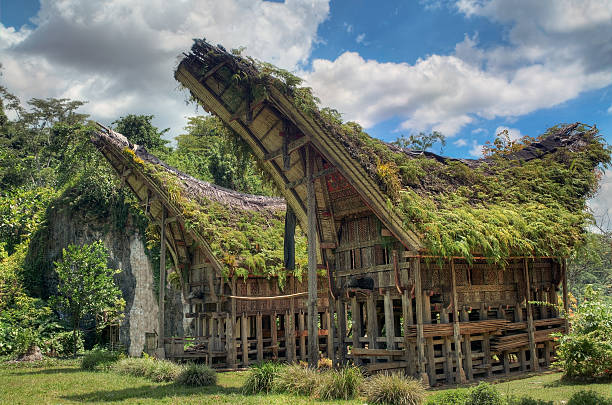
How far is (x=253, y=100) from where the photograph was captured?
14.5 meters

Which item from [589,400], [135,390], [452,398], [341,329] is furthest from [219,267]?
[589,400]

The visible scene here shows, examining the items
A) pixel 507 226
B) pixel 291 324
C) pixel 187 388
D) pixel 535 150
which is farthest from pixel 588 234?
pixel 187 388

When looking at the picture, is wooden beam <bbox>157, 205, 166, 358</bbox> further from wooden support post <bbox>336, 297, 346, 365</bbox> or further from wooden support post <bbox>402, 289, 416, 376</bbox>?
wooden support post <bbox>402, 289, 416, 376</bbox>

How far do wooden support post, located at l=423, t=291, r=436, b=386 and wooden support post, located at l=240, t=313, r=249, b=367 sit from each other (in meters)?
8.64

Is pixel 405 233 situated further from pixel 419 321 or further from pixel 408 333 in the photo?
pixel 408 333

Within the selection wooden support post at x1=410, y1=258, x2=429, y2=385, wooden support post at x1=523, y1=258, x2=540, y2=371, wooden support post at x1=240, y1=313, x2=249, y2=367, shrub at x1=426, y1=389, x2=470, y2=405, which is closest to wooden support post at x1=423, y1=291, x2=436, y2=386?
wooden support post at x1=410, y1=258, x2=429, y2=385

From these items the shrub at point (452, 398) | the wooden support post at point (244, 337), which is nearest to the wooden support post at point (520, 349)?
the shrub at point (452, 398)

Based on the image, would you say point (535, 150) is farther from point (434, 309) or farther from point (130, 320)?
point (130, 320)

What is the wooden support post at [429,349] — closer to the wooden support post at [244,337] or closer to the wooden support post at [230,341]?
the wooden support post at [244,337]

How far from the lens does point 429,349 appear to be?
44.1 feet

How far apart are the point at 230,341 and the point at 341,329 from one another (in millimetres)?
5846

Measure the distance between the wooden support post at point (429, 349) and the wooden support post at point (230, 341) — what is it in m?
8.76

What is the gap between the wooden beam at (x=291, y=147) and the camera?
14.0m

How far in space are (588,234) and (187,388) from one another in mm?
13573
